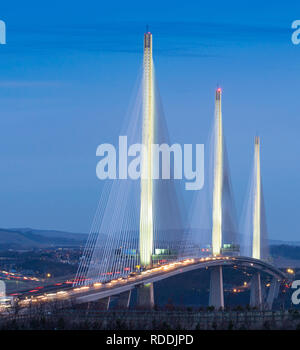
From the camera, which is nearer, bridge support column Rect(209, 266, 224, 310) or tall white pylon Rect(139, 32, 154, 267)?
tall white pylon Rect(139, 32, 154, 267)

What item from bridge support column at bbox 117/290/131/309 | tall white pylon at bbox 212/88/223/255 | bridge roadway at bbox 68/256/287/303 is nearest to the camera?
bridge roadway at bbox 68/256/287/303

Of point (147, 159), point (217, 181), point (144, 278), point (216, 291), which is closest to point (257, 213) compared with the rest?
point (217, 181)

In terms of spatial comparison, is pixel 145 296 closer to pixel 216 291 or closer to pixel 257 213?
pixel 216 291

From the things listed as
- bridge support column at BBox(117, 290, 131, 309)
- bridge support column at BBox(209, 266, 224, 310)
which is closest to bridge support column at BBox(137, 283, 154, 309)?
bridge support column at BBox(117, 290, 131, 309)

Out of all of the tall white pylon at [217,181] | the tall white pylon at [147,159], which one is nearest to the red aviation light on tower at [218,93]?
the tall white pylon at [217,181]

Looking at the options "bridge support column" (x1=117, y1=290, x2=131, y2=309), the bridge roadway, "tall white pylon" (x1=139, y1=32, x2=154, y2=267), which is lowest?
"bridge support column" (x1=117, y1=290, x2=131, y2=309)

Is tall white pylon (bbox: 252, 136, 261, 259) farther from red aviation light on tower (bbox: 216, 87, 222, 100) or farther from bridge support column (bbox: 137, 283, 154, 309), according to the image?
bridge support column (bbox: 137, 283, 154, 309)
